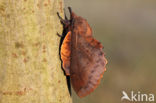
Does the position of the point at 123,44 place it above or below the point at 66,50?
below

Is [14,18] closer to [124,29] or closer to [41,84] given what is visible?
[41,84]

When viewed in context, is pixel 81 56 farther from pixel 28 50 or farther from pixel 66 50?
pixel 28 50

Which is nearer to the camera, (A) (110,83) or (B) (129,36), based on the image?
(A) (110,83)

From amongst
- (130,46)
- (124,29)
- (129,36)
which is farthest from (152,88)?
(124,29)

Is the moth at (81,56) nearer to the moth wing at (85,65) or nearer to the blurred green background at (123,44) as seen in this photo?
the moth wing at (85,65)

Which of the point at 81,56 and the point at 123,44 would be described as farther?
the point at 123,44

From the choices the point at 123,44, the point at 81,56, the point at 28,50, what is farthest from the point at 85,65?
the point at 123,44

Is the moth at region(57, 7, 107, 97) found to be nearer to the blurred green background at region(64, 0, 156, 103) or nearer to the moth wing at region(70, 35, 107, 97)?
the moth wing at region(70, 35, 107, 97)

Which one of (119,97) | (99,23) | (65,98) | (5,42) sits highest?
(5,42)
